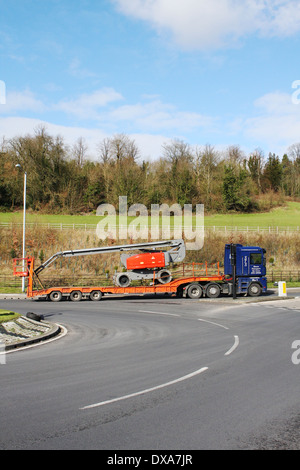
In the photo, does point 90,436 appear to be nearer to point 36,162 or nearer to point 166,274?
point 166,274

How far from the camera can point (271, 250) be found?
47.8 m

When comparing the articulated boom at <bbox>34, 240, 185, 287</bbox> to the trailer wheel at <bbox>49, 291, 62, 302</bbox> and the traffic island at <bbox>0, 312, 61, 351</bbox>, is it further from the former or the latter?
the traffic island at <bbox>0, 312, 61, 351</bbox>

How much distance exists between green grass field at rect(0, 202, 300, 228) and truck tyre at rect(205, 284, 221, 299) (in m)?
27.0

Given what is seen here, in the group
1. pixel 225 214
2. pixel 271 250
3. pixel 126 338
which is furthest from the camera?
pixel 225 214

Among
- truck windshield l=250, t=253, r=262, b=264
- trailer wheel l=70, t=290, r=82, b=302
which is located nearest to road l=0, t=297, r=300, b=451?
trailer wheel l=70, t=290, r=82, b=302

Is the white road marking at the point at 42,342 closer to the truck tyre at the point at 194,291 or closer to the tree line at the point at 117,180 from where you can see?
the truck tyre at the point at 194,291

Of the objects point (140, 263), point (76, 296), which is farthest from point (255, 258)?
point (76, 296)

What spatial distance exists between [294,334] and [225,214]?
56217mm

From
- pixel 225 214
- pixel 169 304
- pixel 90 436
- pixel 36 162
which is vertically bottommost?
pixel 169 304

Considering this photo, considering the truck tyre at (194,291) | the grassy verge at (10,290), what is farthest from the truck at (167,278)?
the grassy verge at (10,290)

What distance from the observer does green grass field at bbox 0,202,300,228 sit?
53719 millimetres

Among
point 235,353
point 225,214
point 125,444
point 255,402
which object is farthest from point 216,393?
point 225,214

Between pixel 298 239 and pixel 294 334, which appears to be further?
pixel 298 239

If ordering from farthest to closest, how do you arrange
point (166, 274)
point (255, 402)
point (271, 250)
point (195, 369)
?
point (271, 250), point (166, 274), point (195, 369), point (255, 402)
